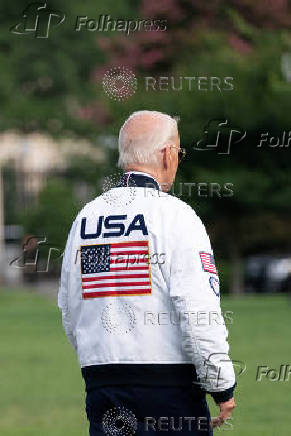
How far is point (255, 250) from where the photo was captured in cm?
5294

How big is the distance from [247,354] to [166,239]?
12.8 m

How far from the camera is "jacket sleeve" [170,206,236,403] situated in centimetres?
470

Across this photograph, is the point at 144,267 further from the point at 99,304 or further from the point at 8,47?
the point at 8,47

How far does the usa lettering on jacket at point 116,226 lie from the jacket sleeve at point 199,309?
17cm

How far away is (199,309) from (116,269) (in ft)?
1.30

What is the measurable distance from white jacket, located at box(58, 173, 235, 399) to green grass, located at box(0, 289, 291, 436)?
5.49 metres

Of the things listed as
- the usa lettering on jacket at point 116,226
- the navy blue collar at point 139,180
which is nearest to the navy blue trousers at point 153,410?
the usa lettering on jacket at point 116,226

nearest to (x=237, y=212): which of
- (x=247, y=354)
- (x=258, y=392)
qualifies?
(x=247, y=354)

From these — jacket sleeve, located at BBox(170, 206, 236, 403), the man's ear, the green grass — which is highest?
the man's ear

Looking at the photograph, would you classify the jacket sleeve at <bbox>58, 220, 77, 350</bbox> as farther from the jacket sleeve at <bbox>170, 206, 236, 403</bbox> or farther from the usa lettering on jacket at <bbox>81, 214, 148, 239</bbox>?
the jacket sleeve at <bbox>170, 206, 236, 403</bbox>

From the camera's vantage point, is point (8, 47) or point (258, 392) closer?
point (258, 392)

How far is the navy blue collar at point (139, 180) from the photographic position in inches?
195

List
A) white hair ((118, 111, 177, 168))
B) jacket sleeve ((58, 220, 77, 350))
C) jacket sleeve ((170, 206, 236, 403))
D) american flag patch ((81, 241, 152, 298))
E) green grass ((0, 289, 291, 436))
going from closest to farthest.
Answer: jacket sleeve ((170, 206, 236, 403)) → american flag patch ((81, 241, 152, 298)) → white hair ((118, 111, 177, 168)) → jacket sleeve ((58, 220, 77, 350)) → green grass ((0, 289, 291, 436))

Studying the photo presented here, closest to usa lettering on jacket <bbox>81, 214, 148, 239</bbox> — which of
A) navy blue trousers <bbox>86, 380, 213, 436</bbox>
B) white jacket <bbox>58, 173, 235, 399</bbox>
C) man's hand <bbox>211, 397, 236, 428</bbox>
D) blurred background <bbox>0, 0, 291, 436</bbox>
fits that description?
white jacket <bbox>58, 173, 235, 399</bbox>
